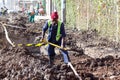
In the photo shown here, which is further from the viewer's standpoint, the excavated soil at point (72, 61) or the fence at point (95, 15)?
the fence at point (95, 15)

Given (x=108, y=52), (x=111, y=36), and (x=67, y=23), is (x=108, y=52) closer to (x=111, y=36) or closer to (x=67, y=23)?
(x=111, y=36)

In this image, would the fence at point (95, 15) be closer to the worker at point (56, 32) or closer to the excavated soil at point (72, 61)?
the excavated soil at point (72, 61)

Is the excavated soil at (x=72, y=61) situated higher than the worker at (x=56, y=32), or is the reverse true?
the worker at (x=56, y=32)

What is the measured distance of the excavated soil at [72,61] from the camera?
330 inches

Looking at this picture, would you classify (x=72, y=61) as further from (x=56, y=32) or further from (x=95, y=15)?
(x=95, y=15)

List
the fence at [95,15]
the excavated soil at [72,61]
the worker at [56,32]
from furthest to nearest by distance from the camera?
the fence at [95,15] → the worker at [56,32] → the excavated soil at [72,61]

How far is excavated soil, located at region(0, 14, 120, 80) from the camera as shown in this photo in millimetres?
8375

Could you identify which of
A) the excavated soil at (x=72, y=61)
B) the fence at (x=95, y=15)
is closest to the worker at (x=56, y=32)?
the excavated soil at (x=72, y=61)

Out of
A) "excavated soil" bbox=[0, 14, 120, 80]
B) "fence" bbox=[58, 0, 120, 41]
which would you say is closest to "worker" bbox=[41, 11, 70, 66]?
"excavated soil" bbox=[0, 14, 120, 80]

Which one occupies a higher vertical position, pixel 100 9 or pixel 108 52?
pixel 100 9

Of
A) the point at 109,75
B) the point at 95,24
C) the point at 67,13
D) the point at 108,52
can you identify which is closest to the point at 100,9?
the point at 95,24

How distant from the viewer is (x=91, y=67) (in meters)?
11.2

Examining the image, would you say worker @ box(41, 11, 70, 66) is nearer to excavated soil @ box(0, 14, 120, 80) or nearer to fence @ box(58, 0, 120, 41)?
excavated soil @ box(0, 14, 120, 80)

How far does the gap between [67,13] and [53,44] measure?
1450 centimetres
